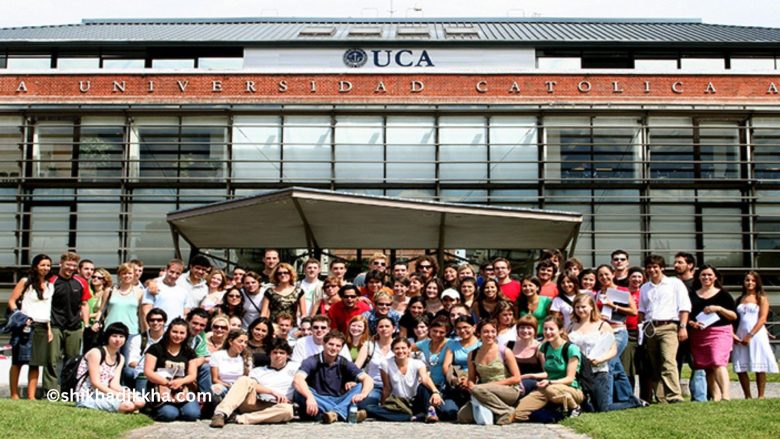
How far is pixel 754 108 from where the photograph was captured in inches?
1023

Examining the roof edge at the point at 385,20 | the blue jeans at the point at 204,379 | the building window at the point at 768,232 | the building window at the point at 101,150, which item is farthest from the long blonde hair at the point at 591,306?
the roof edge at the point at 385,20

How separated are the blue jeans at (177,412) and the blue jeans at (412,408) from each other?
6.03 feet

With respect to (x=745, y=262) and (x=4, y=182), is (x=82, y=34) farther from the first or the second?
(x=745, y=262)

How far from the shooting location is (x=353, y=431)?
9.69 m

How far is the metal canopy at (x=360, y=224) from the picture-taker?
18.2 meters

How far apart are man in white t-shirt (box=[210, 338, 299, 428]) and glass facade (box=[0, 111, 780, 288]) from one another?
15.1 meters

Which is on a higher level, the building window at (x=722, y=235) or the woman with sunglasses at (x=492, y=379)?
the building window at (x=722, y=235)

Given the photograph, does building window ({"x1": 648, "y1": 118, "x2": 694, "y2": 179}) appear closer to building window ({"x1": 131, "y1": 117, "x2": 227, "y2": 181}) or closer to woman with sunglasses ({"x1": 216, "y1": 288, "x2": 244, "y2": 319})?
building window ({"x1": 131, "y1": 117, "x2": 227, "y2": 181})

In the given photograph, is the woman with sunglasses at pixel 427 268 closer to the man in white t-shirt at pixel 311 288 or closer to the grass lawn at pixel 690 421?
the man in white t-shirt at pixel 311 288

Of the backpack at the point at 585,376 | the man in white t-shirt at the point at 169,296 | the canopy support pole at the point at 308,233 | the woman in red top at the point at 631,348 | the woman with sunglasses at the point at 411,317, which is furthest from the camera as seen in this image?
the canopy support pole at the point at 308,233

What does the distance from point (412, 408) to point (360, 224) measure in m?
9.49

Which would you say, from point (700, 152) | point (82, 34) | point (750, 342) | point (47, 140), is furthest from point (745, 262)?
point (82, 34)

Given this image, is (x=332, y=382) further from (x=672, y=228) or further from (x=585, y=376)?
(x=672, y=228)

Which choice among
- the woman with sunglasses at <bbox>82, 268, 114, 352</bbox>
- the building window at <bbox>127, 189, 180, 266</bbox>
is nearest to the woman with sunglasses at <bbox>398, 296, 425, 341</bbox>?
the woman with sunglasses at <bbox>82, 268, 114, 352</bbox>
